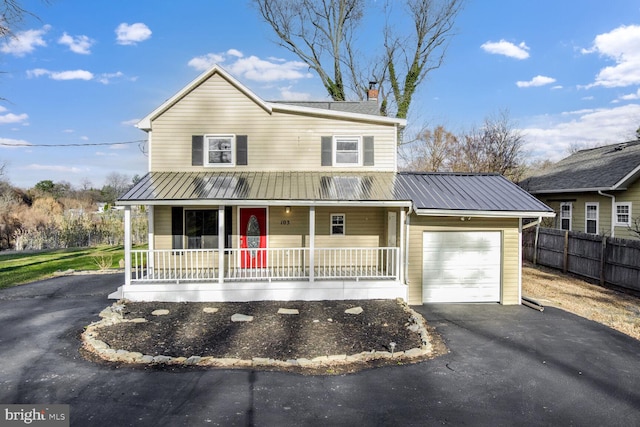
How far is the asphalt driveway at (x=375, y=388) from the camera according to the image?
443 cm

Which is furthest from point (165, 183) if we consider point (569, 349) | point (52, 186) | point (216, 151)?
point (52, 186)

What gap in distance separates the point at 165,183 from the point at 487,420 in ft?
31.6

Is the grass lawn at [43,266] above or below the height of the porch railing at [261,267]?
below

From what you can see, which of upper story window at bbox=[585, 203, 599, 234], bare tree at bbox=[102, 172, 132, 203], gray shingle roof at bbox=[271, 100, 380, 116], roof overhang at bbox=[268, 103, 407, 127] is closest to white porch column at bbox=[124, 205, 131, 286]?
roof overhang at bbox=[268, 103, 407, 127]

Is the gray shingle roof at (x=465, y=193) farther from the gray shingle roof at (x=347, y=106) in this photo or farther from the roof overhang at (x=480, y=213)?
the gray shingle roof at (x=347, y=106)

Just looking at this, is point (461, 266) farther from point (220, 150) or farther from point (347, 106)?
point (220, 150)

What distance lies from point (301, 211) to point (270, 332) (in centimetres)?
491

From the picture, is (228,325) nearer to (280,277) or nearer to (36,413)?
(280,277)

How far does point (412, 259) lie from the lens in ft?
31.7

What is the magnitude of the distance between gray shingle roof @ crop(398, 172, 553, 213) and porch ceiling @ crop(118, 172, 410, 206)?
576 mm

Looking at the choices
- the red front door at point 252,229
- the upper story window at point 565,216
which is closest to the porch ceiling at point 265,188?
the red front door at point 252,229

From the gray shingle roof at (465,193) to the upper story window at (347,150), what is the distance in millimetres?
1647

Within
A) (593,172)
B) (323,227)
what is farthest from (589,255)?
(323,227)

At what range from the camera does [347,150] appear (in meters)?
11.8
